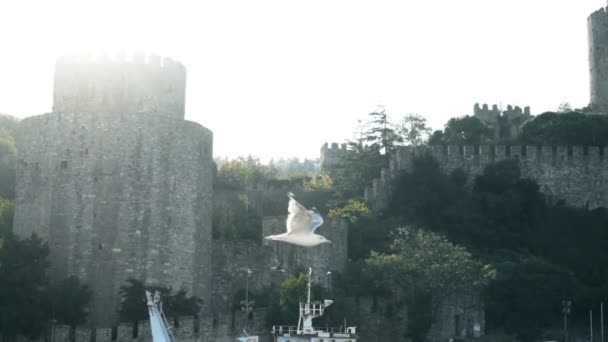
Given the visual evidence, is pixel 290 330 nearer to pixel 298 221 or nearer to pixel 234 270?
pixel 234 270

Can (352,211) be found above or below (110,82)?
below

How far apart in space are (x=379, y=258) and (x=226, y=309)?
6.61 m

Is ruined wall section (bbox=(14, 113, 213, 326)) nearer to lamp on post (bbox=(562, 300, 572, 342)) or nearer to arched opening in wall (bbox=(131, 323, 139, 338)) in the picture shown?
arched opening in wall (bbox=(131, 323, 139, 338))

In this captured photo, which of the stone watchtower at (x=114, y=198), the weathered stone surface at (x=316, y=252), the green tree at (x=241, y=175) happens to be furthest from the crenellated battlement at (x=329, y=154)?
the stone watchtower at (x=114, y=198)

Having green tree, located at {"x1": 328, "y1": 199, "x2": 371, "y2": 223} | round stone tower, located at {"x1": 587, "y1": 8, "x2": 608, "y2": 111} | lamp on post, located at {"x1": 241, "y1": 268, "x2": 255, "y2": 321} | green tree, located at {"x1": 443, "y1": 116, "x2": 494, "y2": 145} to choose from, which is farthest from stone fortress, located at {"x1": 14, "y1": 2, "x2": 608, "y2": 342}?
round stone tower, located at {"x1": 587, "y1": 8, "x2": 608, "y2": 111}

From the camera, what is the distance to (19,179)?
49.5 metres

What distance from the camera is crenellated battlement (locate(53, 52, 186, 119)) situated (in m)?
51.0

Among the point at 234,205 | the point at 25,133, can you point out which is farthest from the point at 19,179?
the point at 234,205

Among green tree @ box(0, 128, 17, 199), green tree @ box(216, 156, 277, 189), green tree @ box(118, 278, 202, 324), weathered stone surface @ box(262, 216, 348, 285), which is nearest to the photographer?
green tree @ box(118, 278, 202, 324)

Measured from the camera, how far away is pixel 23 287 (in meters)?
43.7

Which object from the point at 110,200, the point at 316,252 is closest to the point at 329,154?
the point at 316,252

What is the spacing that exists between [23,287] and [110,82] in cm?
1013

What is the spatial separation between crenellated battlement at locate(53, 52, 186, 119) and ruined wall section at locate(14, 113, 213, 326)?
82.7 inches

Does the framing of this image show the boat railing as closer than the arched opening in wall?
No
